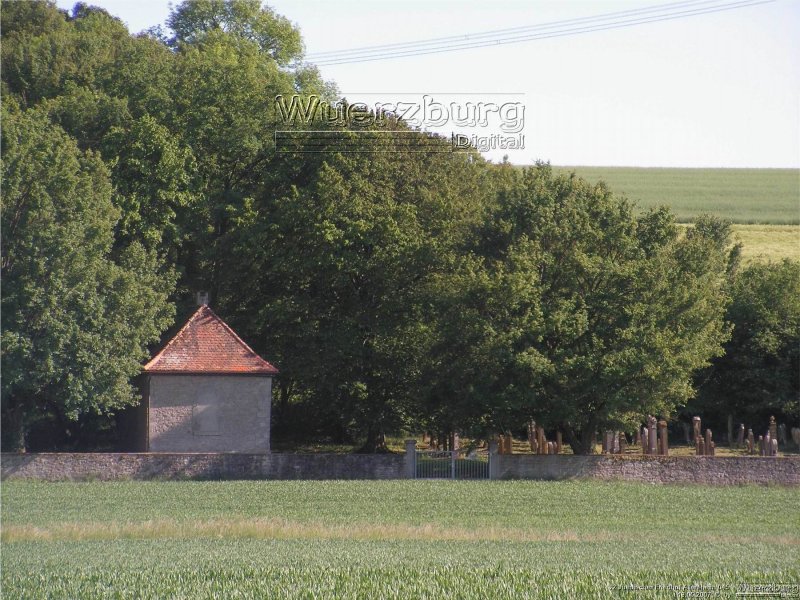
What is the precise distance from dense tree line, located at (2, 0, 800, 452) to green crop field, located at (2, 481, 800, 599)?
4.40 m

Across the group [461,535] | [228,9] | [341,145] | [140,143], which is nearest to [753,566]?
[461,535]

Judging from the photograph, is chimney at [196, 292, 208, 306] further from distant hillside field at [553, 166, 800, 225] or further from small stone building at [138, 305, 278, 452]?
distant hillside field at [553, 166, 800, 225]

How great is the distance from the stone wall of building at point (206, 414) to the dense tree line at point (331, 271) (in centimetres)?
189

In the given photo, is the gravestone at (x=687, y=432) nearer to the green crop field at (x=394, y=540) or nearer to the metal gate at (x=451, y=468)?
the green crop field at (x=394, y=540)

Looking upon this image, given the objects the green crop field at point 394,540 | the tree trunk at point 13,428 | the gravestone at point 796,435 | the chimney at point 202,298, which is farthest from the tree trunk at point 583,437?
the tree trunk at point 13,428

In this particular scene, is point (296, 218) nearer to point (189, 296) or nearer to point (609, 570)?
point (189, 296)

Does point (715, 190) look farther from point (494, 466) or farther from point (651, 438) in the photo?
point (494, 466)

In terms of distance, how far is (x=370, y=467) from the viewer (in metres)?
37.6

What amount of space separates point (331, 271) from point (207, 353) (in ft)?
19.6

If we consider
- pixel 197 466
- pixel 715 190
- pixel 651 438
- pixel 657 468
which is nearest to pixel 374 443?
pixel 197 466

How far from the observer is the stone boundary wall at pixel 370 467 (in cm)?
3538

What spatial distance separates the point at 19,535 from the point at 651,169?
319 feet

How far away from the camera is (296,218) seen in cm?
4241

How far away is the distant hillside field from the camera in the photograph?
3305 inches
